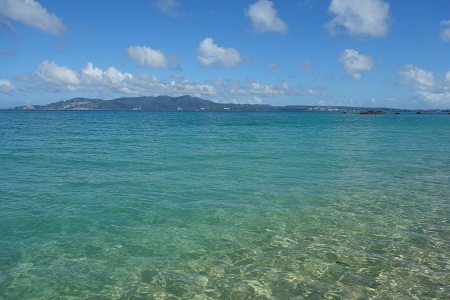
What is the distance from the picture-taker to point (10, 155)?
30891 millimetres

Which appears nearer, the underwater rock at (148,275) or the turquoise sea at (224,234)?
the turquoise sea at (224,234)

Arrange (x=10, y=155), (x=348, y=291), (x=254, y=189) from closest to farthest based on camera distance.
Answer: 1. (x=348, y=291)
2. (x=254, y=189)
3. (x=10, y=155)

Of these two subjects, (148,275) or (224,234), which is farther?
(224,234)

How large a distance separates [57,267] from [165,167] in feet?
52.0

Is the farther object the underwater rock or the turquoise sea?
the underwater rock

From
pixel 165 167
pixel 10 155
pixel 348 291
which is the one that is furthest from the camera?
pixel 10 155

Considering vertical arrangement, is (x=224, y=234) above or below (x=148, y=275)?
above

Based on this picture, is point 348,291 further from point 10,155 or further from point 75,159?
point 10,155

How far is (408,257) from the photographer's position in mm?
10562

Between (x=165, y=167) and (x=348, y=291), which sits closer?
(x=348, y=291)

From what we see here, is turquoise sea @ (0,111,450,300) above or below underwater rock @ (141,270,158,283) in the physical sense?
above

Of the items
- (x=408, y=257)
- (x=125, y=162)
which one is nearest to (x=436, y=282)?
(x=408, y=257)

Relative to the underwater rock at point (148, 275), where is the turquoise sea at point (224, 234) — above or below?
above

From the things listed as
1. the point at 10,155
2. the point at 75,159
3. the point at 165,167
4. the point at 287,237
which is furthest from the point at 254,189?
the point at 10,155
